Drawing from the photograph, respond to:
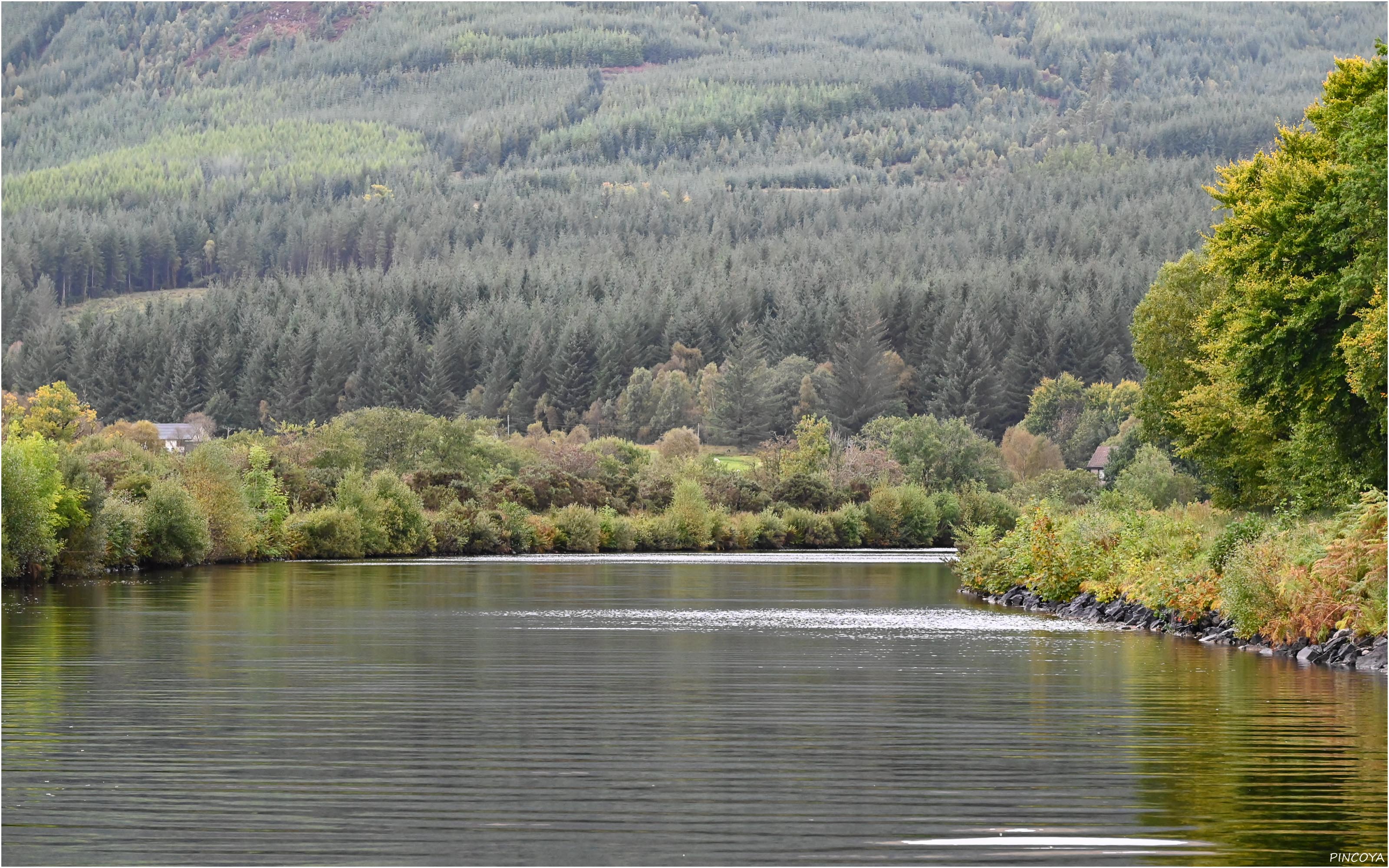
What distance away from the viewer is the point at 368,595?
164 feet

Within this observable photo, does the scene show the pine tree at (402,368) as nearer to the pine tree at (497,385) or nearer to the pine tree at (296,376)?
the pine tree at (296,376)

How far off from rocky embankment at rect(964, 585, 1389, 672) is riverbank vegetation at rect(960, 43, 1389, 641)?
26 cm

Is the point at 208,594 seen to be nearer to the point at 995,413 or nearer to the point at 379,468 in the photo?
the point at 379,468

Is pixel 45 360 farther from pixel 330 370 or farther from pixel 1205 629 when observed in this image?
pixel 1205 629

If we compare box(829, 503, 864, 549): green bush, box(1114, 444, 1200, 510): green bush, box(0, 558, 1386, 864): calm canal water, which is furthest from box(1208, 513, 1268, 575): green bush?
box(829, 503, 864, 549): green bush

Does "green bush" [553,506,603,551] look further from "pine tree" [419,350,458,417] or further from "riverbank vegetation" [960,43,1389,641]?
"pine tree" [419,350,458,417]

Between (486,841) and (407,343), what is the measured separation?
178001 millimetres

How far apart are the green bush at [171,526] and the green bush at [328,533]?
40.3ft

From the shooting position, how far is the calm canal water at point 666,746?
47.4 feet

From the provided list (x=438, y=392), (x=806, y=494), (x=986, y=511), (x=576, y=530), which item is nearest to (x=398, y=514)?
(x=576, y=530)

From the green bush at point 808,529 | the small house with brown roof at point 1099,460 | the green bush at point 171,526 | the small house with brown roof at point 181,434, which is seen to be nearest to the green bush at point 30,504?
the green bush at point 171,526

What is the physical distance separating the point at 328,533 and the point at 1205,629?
5119 cm

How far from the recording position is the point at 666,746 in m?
19.7

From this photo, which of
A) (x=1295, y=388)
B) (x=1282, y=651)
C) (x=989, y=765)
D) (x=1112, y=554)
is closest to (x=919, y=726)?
(x=989, y=765)
